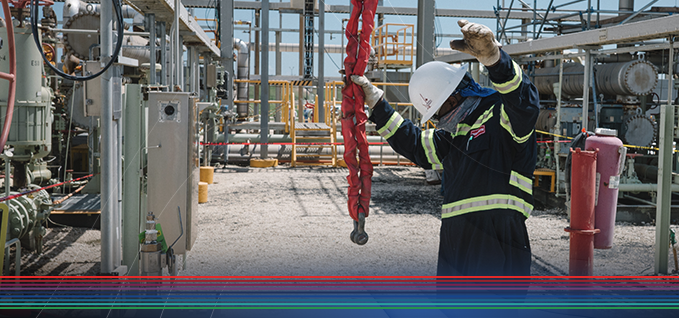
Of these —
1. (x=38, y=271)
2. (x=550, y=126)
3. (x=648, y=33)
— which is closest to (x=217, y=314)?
(x=38, y=271)

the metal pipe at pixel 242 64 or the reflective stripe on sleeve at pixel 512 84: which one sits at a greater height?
the metal pipe at pixel 242 64

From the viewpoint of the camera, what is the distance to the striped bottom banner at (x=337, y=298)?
9.12ft

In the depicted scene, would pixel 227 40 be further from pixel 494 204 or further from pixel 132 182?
pixel 494 204

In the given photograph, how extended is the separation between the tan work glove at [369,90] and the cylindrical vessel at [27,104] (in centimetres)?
441

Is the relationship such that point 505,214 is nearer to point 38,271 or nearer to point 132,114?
point 132,114

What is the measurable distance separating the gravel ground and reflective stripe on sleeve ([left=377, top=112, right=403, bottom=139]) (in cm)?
264

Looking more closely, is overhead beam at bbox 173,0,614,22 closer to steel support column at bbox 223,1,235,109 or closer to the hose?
steel support column at bbox 223,1,235,109

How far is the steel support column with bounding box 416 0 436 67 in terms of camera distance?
773 cm

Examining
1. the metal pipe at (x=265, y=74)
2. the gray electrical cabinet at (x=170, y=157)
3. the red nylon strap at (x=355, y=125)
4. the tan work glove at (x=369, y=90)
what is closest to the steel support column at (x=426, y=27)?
the gray electrical cabinet at (x=170, y=157)

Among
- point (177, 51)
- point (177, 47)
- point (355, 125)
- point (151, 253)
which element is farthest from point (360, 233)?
point (177, 51)

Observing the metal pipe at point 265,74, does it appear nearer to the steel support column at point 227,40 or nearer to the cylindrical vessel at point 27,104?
the steel support column at point 227,40

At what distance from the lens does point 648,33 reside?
269 inches

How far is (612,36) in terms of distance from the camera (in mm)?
7484

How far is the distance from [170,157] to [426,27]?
5.56 meters
